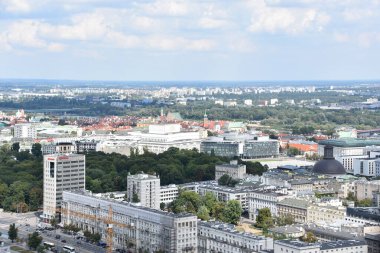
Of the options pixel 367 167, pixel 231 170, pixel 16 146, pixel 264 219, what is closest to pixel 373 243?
pixel 264 219

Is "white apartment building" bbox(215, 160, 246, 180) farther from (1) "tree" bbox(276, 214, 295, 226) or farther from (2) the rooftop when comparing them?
(2) the rooftop

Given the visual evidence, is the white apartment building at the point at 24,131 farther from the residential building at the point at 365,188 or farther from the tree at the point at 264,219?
the tree at the point at 264,219

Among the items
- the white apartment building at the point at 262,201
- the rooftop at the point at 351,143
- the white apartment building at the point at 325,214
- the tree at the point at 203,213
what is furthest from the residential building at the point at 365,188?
the rooftop at the point at 351,143

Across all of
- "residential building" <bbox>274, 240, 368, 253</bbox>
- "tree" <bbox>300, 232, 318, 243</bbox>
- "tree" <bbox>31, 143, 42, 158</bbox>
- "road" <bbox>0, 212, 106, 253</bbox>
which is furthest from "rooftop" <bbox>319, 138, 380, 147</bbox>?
"residential building" <bbox>274, 240, 368, 253</bbox>

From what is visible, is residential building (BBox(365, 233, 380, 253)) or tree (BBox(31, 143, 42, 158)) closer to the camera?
residential building (BBox(365, 233, 380, 253))

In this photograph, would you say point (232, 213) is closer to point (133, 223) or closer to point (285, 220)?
point (285, 220)

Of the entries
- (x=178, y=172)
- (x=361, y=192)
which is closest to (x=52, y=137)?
(x=178, y=172)
